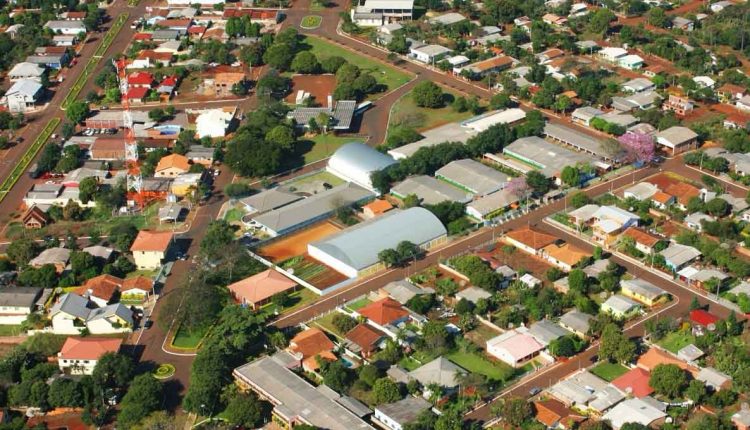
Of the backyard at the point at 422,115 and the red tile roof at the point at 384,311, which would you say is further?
the backyard at the point at 422,115

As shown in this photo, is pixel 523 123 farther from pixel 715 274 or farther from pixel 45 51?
pixel 45 51

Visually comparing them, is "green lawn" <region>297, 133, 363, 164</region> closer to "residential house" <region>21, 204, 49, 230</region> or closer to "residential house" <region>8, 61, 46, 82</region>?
"residential house" <region>21, 204, 49, 230</region>

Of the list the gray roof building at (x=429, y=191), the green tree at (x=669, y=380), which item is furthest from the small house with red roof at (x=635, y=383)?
the gray roof building at (x=429, y=191)

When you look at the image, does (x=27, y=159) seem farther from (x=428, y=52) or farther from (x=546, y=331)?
(x=546, y=331)

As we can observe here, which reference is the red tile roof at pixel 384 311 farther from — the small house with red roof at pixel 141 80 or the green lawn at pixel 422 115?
the small house with red roof at pixel 141 80

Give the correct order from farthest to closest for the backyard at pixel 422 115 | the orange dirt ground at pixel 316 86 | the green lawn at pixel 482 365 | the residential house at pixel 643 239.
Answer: the orange dirt ground at pixel 316 86
the backyard at pixel 422 115
the residential house at pixel 643 239
the green lawn at pixel 482 365

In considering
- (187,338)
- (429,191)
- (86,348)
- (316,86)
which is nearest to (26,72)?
(316,86)
